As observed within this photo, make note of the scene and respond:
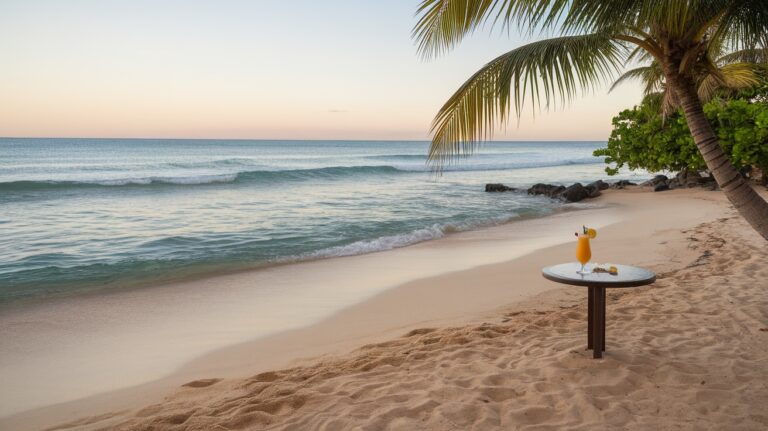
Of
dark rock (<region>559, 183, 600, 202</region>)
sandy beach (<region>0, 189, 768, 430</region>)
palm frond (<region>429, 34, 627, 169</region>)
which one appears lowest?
sandy beach (<region>0, 189, 768, 430</region>)

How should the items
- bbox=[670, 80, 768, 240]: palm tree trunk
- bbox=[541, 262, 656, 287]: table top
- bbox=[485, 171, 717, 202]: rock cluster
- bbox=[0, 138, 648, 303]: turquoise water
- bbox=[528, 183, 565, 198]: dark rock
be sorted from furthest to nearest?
bbox=[528, 183, 565, 198]: dark rock < bbox=[485, 171, 717, 202]: rock cluster < bbox=[0, 138, 648, 303]: turquoise water < bbox=[670, 80, 768, 240]: palm tree trunk < bbox=[541, 262, 656, 287]: table top

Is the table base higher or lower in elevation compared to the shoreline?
higher

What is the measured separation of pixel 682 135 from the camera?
57.1ft

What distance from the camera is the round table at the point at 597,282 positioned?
12.2 feet

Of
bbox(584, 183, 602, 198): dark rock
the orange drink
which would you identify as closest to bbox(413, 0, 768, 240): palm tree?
the orange drink

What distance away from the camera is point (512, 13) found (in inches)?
162

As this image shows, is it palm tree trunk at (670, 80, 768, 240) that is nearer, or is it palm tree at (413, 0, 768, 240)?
palm tree at (413, 0, 768, 240)

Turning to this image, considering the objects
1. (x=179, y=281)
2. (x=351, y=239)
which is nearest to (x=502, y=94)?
(x=179, y=281)

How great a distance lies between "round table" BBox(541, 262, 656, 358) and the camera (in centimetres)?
371

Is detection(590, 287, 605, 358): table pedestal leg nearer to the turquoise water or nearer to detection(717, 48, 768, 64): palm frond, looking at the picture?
detection(717, 48, 768, 64): palm frond

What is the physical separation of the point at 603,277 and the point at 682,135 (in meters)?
16.2

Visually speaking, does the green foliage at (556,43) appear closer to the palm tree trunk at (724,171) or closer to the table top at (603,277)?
the palm tree trunk at (724,171)

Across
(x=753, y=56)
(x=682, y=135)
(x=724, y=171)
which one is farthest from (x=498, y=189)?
(x=724, y=171)

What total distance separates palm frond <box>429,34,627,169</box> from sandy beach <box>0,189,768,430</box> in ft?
5.84
